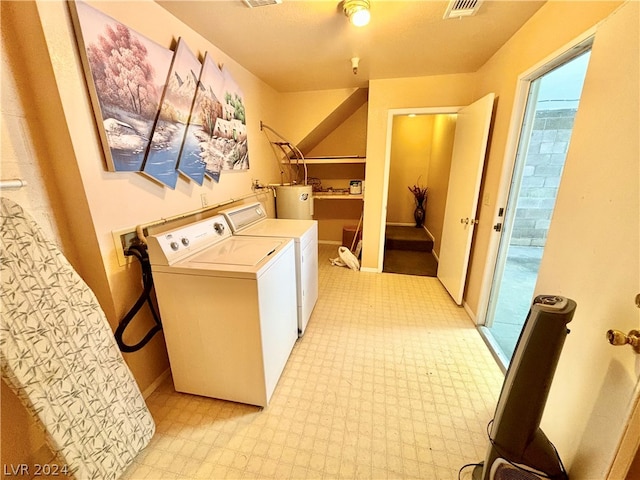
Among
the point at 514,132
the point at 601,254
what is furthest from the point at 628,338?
the point at 514,132

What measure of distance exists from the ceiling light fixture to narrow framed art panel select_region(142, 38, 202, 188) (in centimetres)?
109

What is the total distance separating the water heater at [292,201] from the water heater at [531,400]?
2659 millimetres

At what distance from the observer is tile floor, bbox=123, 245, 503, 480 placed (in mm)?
1242

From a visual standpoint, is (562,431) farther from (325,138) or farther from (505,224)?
(325,138)

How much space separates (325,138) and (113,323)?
387cm

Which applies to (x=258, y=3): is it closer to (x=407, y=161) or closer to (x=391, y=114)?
(x=391, y=114)

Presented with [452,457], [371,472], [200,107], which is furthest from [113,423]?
[200,107]

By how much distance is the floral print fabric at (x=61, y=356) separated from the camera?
0.94m

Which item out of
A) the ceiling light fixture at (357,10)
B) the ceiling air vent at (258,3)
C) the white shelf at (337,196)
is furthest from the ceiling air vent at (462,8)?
the white shelf at (337,196)

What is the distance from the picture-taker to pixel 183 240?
1.49 metres

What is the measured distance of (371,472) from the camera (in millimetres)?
Result: 1210

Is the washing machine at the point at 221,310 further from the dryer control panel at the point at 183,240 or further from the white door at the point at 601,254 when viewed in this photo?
the white door at the point at 601,254

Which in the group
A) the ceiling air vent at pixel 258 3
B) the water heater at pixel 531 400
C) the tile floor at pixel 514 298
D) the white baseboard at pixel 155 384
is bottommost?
the white baseboard at pixel 155 384

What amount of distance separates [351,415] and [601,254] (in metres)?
1.42
